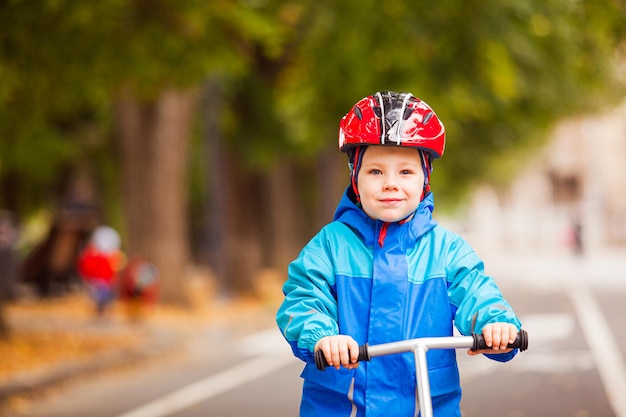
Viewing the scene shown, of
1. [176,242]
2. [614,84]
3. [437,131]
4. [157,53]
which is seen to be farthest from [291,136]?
[437,131]

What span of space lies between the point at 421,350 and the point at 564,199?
79.9 meters

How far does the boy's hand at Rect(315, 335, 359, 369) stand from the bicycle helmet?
2.22 ft

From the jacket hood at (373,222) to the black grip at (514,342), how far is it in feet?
1.49

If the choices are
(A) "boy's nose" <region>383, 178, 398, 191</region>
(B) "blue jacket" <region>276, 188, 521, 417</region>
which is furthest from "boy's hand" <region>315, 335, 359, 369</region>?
(A) "boy's nose" <region>383, 178, 398, 191</region>

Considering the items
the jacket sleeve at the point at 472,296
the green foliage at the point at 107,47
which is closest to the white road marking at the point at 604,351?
the green foliage at the point at 107,47

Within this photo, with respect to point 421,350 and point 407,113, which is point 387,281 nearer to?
point 421,350

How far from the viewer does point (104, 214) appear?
3184 centimetres

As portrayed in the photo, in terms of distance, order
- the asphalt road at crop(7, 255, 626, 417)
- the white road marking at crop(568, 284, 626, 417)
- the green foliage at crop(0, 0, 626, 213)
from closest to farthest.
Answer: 1. the asphalt road at crop(7, 255, 626, 417)
2. the white road marking at crop(568, 284, 626, 417)
3. the green foliage at crop(0, 0, 626, 213)

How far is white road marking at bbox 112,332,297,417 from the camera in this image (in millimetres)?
9234

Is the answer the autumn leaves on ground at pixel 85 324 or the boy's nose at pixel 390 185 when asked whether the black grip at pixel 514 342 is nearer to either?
the boy's nose at pixel 390 185

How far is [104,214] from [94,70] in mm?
21084

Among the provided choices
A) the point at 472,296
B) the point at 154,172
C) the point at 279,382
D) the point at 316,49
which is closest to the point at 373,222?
the point at 472,296

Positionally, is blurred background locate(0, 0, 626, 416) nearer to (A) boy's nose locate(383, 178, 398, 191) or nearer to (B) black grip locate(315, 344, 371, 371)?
(A) boy's nose locate(383, 178, 398, 191)

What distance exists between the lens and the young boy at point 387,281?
3.45 meters
